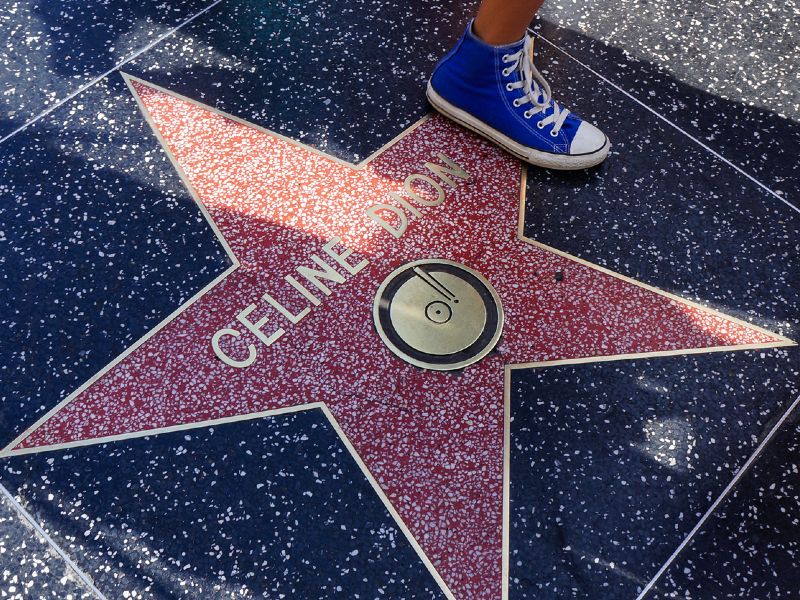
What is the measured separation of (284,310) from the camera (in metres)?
1.42

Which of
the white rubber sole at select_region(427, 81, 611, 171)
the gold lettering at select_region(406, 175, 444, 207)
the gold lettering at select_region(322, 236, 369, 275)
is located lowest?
the gold lettering at select_region(322, 236, 369, 275)

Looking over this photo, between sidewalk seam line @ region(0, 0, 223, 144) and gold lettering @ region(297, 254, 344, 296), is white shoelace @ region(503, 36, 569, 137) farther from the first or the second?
sidewalk seam line @ region(0, 0, 223, 144)

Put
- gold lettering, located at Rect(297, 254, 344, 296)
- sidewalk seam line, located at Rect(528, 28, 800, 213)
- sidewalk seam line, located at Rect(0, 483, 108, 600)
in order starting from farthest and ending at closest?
1. sidewalk seam line, located at Rect(528, 28, 800, 213)
2. gold lettering, located at Rect(297, 254, 344, 296)
3. sidewalk seam line, located at Rect(0, 483, 108, 600)

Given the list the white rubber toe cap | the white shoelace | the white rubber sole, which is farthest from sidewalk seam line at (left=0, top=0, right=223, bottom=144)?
the white rubber toe cap

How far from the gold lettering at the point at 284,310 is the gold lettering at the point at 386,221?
0.30 m

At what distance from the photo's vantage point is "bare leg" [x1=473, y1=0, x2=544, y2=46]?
153 cm

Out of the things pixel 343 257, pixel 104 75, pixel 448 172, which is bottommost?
pixel 343 257

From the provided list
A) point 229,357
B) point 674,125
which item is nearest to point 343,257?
point 229,357

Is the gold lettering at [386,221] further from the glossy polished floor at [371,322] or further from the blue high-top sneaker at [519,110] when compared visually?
the blue high-top sneaker at [519,110]

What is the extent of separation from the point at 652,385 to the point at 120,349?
1.16 metres

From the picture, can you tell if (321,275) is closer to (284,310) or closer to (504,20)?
(284,310)

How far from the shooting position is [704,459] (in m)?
1.32

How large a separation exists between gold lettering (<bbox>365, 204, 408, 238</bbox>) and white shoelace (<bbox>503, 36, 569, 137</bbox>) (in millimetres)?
436

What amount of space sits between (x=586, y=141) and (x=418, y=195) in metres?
0.47
